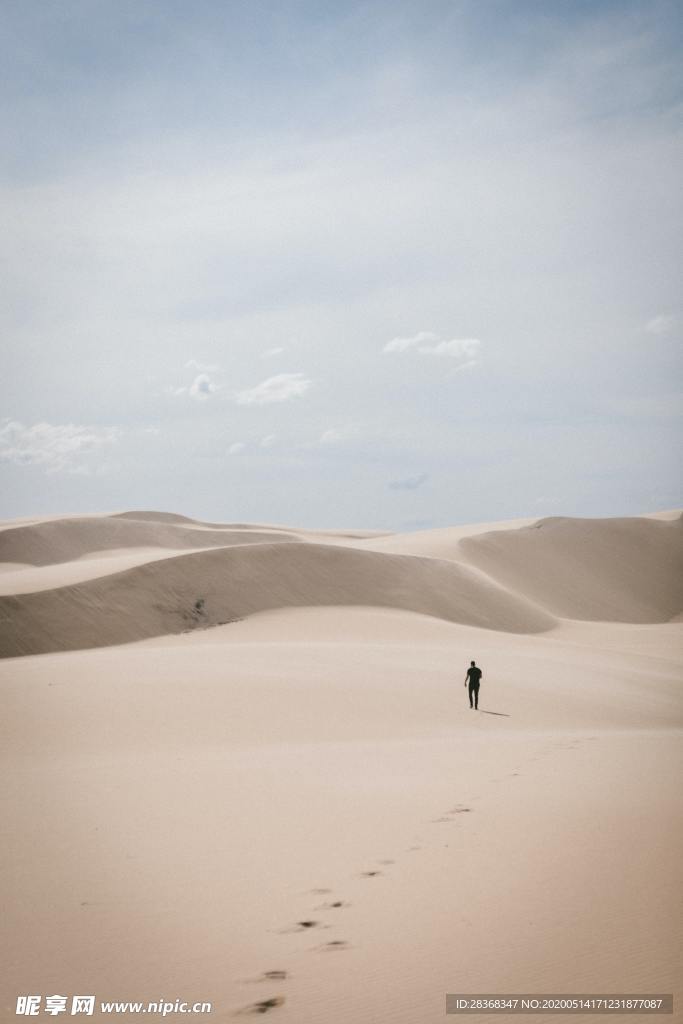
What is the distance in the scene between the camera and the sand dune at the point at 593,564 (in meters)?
46.6

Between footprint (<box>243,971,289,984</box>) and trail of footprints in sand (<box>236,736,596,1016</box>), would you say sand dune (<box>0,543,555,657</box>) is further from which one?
footprint (<box>243,971,289,984</box>)

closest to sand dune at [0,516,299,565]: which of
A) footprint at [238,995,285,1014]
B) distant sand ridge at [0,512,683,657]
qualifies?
distant sand ridge at [0,512,683,657]

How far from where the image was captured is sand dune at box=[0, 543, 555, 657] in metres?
25.8

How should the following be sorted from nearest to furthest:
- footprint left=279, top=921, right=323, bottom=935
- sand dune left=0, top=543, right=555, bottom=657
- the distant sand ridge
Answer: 1. footprint left=279, top=921, right=323, bottom=935
2. sand dune left=0, top=543, right=555, bottom=657
3. the distant sand ridge

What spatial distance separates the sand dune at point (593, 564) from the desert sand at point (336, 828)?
73.9 feet

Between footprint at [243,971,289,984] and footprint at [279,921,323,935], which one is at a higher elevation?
footprint at [279,921,323,935]

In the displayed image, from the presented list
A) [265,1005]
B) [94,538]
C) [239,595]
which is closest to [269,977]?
[265,1005]

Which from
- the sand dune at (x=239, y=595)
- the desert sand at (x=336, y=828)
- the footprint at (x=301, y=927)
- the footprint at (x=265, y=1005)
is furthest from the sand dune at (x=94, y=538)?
the footprint at (x=265, y=1005)

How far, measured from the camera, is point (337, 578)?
110ft

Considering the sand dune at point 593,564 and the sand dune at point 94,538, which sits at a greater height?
the sand dune at point 94,538

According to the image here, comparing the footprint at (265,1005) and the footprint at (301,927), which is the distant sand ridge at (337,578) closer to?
the footprint at (301,927)

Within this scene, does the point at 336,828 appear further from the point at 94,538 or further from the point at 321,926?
the point at 94,538

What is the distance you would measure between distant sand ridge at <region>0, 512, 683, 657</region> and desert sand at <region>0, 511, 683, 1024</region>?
2.98 meters

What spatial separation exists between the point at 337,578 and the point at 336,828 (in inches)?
1043
